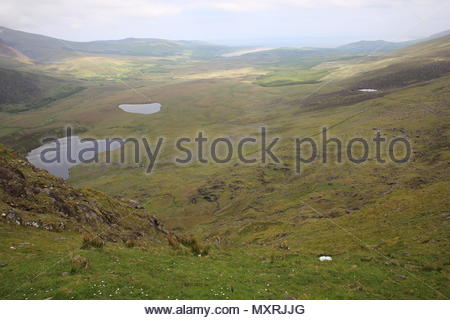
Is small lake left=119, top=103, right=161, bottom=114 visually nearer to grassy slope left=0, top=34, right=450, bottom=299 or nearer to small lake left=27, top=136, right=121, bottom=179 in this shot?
small lake left=27, top=136, right=121, bottom=179

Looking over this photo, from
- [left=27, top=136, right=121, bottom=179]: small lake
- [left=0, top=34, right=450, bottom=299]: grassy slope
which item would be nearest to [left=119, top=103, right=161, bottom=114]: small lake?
[left=27, top=136, right=121, bottom=179]: small lake

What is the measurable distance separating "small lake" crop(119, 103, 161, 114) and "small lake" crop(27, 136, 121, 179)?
155 ft

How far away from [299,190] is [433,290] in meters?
42.0

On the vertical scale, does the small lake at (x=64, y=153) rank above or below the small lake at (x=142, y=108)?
below

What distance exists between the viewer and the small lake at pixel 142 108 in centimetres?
18100

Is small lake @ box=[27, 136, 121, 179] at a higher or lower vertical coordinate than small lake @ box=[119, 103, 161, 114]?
lower

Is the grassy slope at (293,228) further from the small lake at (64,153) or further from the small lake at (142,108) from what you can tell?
the small lake at (142,108)

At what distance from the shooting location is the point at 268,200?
57938 mm

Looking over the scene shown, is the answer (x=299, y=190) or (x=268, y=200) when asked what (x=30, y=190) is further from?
(x=299, y=190)

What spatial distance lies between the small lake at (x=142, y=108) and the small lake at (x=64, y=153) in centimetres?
4723

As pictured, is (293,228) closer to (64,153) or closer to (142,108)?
(64,153)

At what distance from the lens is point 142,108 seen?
189625mm

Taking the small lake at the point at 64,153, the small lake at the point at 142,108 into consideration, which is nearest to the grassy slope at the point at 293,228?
the small lake at the point at 64,153

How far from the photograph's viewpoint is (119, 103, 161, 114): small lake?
18100 centimetres
